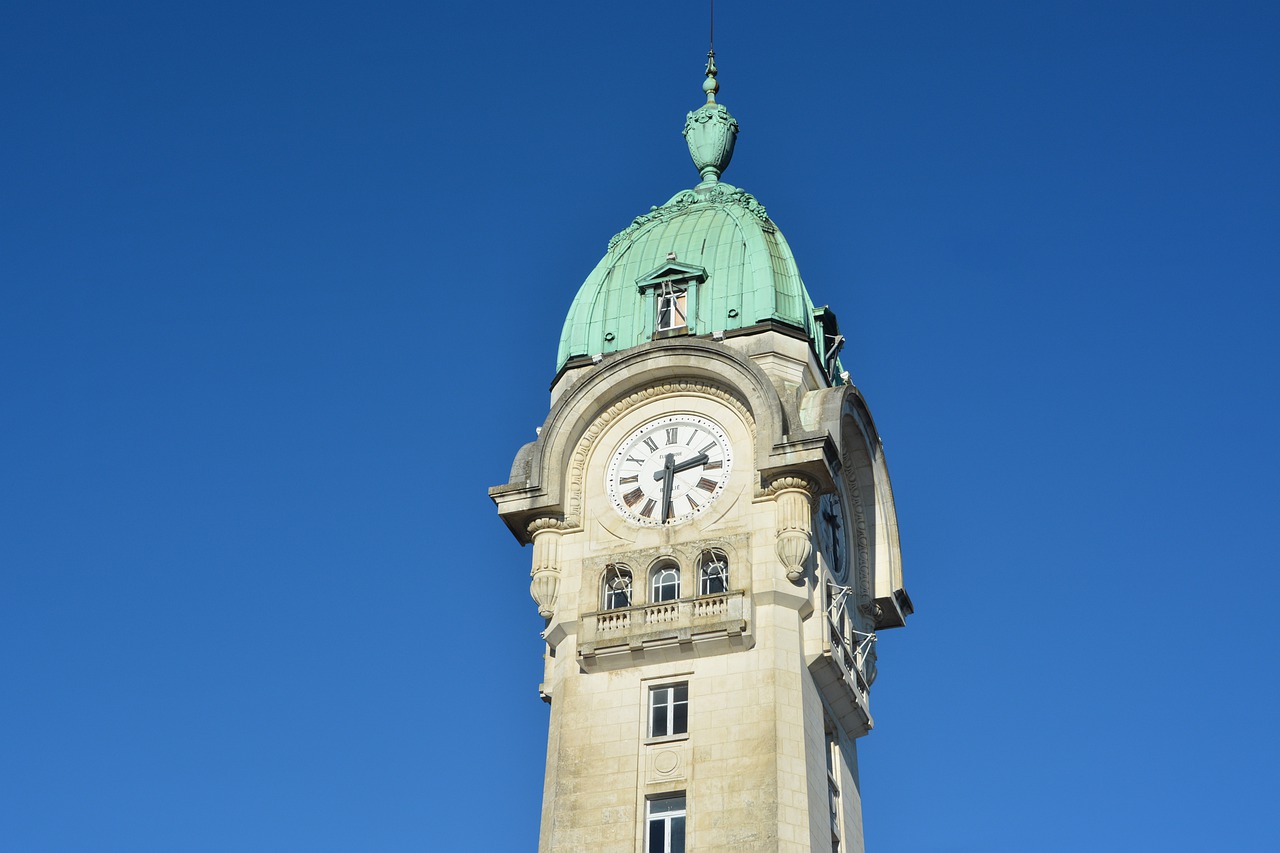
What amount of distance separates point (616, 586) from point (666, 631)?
274cm

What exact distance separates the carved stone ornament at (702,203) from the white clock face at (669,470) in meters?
8.35

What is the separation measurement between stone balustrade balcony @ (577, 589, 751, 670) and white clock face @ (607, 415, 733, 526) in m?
3.23

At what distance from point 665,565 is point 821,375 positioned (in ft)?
28.7

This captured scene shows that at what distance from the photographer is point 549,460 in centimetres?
6081

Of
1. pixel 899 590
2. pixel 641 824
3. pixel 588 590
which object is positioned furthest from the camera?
pixel 899 590

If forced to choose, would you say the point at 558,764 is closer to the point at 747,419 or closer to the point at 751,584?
the point at 751,584

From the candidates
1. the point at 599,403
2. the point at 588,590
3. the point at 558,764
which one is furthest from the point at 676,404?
the point at 558,764

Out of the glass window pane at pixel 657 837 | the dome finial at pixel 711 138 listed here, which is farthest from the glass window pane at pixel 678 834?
the dome finial at pixel 711 138

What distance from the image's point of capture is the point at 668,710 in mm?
56594

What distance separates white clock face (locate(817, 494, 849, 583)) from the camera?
60906 mm

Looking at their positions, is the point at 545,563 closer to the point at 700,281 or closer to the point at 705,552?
the point at 705,552

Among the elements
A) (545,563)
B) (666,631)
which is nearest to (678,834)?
(666,631)

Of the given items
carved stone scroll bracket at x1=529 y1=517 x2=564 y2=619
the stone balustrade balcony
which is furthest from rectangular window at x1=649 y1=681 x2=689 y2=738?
carved stone scroll bracket at x1=529 y1=517 x2=564 y2=619

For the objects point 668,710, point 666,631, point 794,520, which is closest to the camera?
point 668,710
